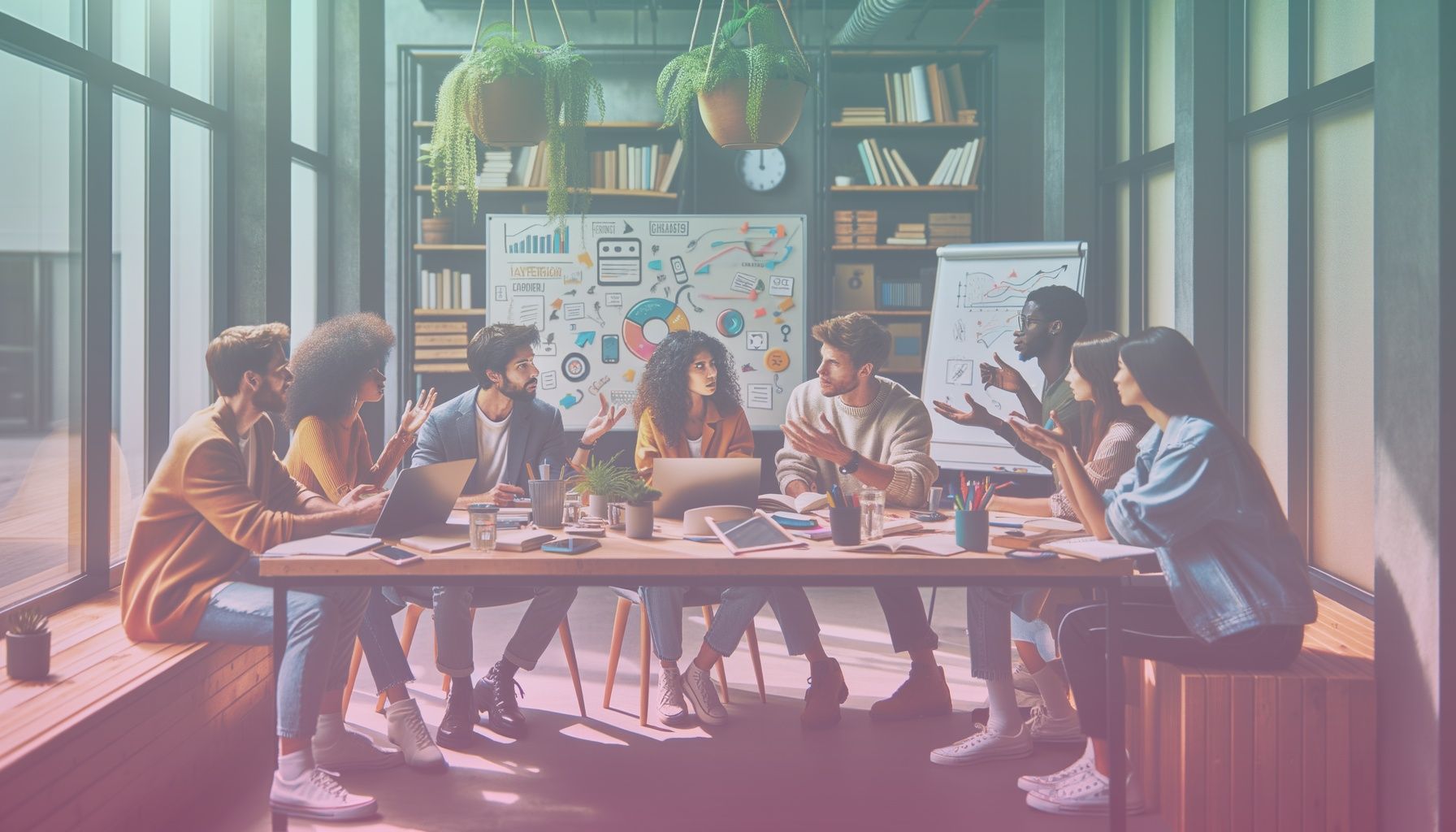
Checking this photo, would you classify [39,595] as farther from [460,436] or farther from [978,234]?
[978,234]

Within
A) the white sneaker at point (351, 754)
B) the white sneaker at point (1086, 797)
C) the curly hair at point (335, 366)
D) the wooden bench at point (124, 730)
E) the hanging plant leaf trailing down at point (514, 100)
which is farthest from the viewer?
the curly hair at point (335, 366)

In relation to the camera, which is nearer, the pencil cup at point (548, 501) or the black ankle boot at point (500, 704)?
the pencil cup at point (548, 501)

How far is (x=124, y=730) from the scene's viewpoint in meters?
2.45

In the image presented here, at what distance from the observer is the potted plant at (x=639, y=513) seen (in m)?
2.82

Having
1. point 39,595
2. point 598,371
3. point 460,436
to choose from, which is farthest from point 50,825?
point 598,371

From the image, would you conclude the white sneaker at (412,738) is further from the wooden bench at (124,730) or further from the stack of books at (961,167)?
the stack of books at (961,167)

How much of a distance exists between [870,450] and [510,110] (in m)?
1.69

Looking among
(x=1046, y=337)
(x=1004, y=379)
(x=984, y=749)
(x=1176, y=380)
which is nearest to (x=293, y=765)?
(x=984, y=749)

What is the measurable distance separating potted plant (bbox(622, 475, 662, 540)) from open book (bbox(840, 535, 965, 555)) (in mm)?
510

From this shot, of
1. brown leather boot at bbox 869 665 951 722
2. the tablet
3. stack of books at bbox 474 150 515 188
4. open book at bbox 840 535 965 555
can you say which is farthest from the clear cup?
stack of books at bbox 474 150 515 188

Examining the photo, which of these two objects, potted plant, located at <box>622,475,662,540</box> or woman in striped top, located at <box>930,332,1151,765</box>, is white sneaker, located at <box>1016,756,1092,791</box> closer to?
woman in striped top, located at <box>930,332,1151,765</box>

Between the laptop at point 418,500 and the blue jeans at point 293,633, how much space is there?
0.21 meters

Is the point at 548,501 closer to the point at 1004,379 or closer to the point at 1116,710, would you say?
the point at 1116,710

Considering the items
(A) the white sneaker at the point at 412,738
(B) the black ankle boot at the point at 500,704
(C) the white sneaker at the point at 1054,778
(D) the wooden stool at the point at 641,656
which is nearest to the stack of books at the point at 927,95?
(D) the wooden stool at the point at 641,656
